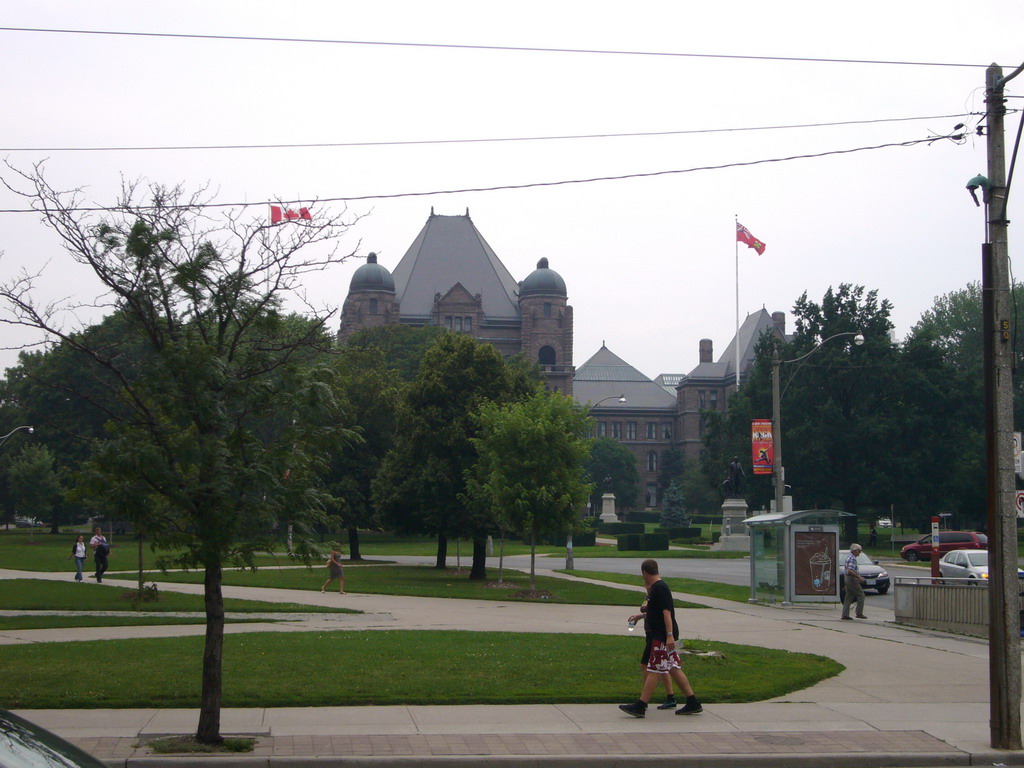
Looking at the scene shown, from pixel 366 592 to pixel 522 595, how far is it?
13.8 feet

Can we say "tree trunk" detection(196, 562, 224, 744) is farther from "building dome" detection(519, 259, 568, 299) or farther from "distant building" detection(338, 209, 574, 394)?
"building dome" detection(519, 259, 568, 299)

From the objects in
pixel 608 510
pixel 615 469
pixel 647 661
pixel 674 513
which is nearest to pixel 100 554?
pixel 647 661

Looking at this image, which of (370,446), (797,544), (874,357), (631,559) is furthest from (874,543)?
(797,544)

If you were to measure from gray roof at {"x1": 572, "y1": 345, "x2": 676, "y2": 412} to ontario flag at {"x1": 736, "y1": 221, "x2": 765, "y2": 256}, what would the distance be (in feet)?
250

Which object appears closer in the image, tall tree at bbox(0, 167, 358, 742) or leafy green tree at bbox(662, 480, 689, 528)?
tall tree at bbox(0, 167, 358, 742)

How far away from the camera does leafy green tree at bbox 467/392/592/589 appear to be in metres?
28.3

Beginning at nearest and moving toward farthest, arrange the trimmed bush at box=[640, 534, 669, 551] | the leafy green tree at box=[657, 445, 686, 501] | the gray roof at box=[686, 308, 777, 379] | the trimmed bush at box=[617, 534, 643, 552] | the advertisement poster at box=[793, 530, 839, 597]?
the advertisement poster at box=[793, 530, 839, 597], the trimmed bush at box=[640, 534, 669, 551], the trimmed bush at box=[617, 534, 643, 552], the gray roof at box=[686, 308, 777, 379], the leafy green tree at box=[657, 445, 686, 501]

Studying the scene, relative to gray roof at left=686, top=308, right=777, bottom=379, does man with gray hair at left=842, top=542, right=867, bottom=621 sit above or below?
below

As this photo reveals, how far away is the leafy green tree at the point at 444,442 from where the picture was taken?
35.3m

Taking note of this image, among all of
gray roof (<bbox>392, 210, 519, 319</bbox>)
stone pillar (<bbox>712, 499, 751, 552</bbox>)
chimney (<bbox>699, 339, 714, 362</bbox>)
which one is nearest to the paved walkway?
stone pillar (<bbox>712, 499, 751, 552</bbox>)

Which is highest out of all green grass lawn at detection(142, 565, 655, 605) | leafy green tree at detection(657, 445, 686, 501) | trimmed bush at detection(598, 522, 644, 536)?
leafy green tree at detection(657, 445, 686, 501)

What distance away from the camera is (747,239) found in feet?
222

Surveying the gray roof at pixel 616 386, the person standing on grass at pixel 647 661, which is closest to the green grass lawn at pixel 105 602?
the person standing on grass at pixel 647 661

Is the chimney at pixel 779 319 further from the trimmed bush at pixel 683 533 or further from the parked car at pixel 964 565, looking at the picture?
the parked car at pixel 964 565
